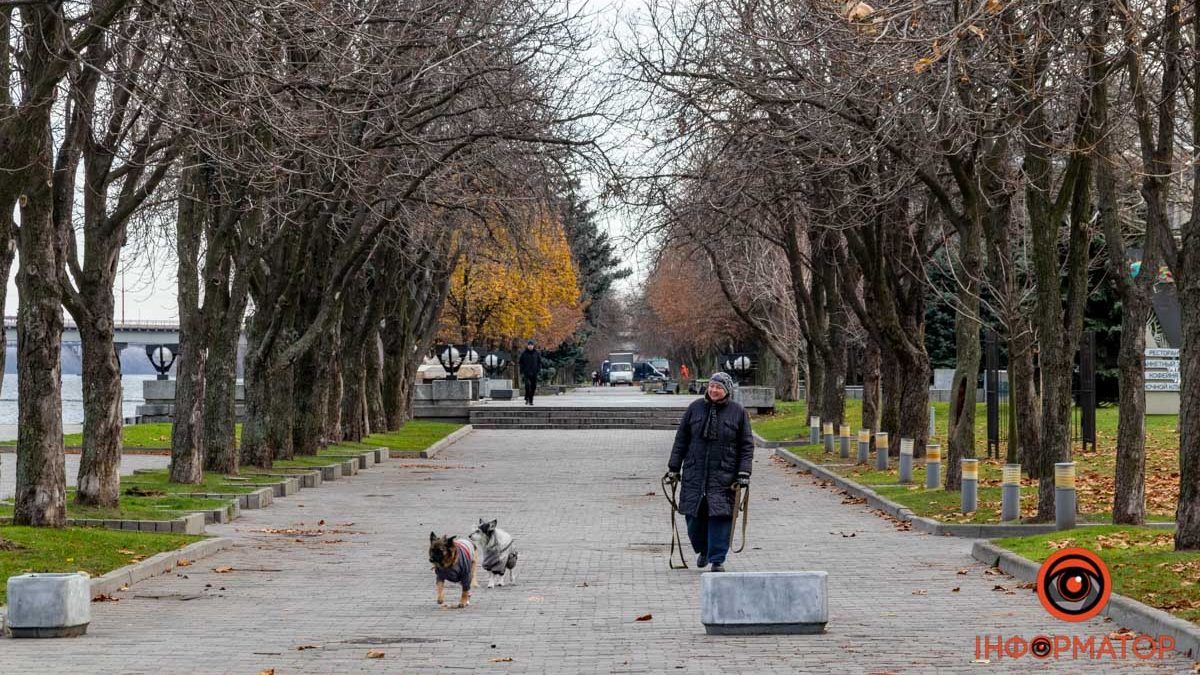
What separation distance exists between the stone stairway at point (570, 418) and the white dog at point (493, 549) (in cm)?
4101

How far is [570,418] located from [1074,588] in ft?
149

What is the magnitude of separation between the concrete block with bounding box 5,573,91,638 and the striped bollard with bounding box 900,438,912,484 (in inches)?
631

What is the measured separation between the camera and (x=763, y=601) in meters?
11.0

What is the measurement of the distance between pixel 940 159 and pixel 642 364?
171m

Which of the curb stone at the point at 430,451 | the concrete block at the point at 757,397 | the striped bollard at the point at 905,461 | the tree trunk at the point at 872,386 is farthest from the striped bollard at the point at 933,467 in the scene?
the concrete block at the point at 757,397

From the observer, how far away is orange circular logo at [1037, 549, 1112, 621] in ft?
38.2

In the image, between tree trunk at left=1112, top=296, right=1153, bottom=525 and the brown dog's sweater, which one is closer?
the brown dog's sweater

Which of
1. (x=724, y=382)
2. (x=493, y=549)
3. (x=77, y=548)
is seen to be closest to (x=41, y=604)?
(x=493, y=549)

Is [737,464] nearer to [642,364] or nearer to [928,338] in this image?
[928,338]

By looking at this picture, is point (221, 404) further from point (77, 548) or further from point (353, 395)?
point (353, 395)

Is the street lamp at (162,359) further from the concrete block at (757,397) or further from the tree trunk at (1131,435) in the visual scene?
the tree trunk at (1131,435)

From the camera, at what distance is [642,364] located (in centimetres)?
19625

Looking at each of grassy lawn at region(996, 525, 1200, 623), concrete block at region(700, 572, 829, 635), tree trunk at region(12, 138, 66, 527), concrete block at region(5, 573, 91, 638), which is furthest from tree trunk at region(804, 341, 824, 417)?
concrete block at region(5, 573, 91, 638)

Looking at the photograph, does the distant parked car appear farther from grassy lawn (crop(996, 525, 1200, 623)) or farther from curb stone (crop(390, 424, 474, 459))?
grassy lawn (crop(996, 525, 1200, 623))
